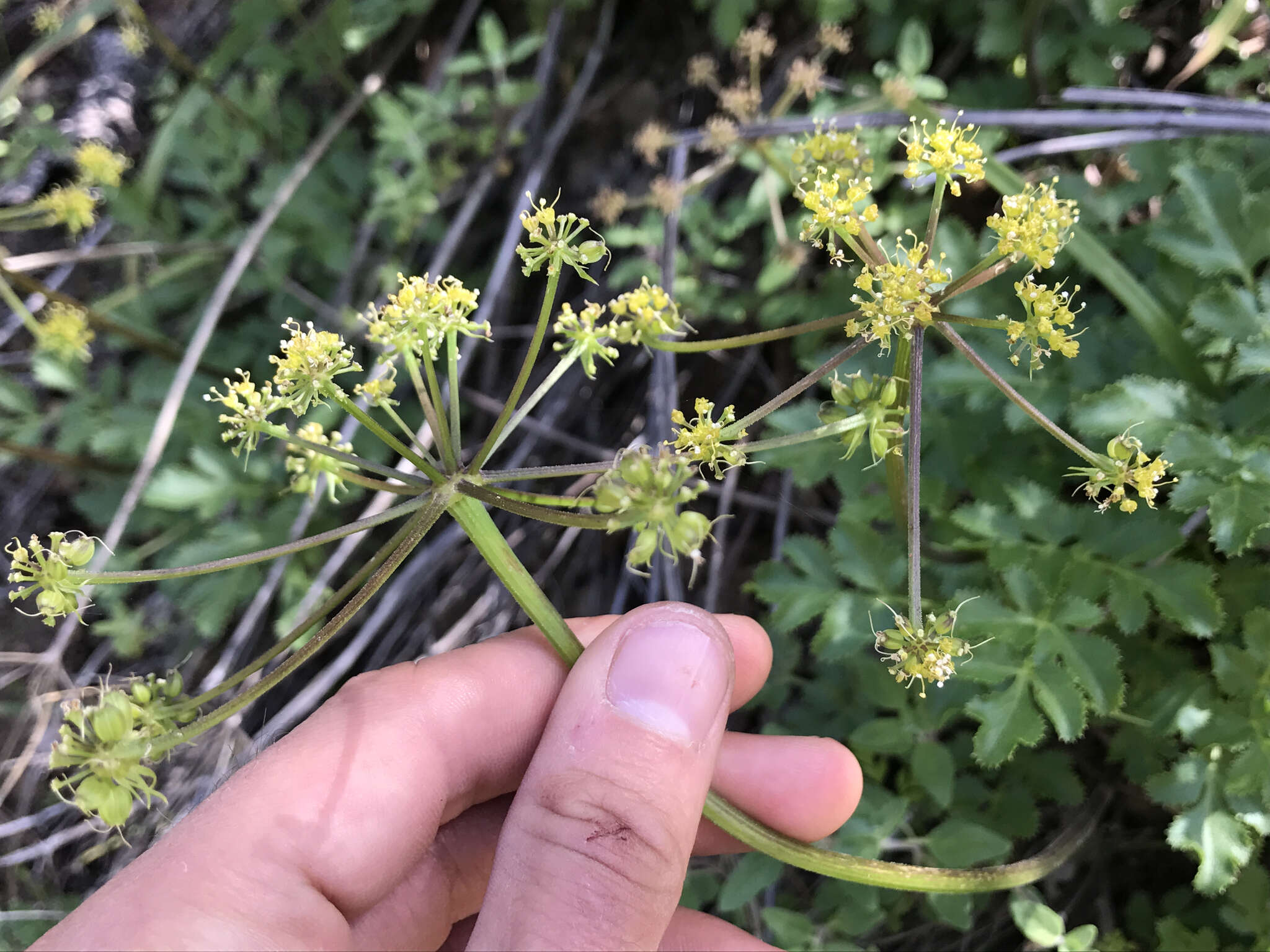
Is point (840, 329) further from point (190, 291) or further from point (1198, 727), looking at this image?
point (190, 291)

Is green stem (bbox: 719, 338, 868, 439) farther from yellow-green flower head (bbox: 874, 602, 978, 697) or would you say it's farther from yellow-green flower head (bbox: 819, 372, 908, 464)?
yellow-green flower head (bbox: 874, 602, 978, 697)

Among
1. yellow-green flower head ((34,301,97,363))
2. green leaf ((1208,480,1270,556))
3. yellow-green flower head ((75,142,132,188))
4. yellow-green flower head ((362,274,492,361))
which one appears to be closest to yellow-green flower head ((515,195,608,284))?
yellow-green flower head ((362,274,492,361))

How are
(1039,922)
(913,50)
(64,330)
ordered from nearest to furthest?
(1039,922)
(913,50)
(64,330)

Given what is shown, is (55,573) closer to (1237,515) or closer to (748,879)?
(748,879)

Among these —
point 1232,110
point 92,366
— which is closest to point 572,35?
point 1232,110

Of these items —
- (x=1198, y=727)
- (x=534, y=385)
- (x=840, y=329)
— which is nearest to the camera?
(x=1198, y=727)

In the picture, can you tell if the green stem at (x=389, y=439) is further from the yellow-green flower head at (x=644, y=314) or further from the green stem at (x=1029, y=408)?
the green stem at (x=1029, y=408)

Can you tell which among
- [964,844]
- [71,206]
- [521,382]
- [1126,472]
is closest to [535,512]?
[521,382]
